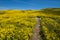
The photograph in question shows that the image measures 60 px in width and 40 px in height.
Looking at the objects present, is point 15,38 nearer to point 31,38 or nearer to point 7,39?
point 7,39

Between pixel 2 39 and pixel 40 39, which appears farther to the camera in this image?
pixel 40 39

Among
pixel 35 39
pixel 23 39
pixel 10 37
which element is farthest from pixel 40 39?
pixel 10 37

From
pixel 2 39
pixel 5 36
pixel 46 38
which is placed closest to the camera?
pixel 2 39

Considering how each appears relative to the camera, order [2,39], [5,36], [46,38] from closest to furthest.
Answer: [2,39] → [5,36] → [46,38]

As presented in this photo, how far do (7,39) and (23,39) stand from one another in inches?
91.6

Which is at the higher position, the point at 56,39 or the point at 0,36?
the point at 0,36

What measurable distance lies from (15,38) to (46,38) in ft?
12.9

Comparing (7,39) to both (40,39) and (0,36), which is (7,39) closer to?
(0,36)

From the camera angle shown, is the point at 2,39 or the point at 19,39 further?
the point at 19,39

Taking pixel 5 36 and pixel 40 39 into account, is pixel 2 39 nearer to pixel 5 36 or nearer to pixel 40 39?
pixel 5 36

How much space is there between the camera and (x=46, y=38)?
20500mm

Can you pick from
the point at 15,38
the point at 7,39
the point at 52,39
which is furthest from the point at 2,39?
the point at 52,39

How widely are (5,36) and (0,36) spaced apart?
20.9 inches

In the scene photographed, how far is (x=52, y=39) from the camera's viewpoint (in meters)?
20.6
